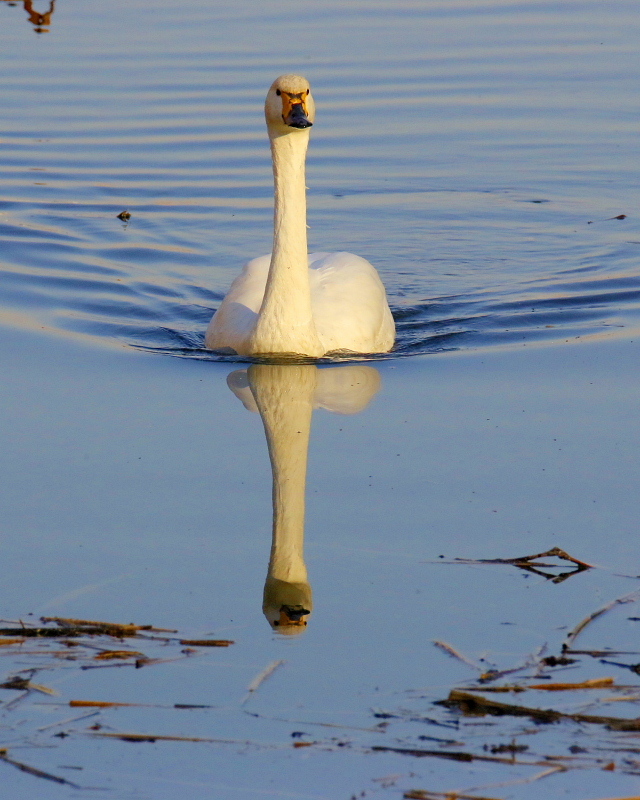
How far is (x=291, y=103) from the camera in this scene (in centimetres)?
870

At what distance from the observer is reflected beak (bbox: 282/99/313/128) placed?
853 cm

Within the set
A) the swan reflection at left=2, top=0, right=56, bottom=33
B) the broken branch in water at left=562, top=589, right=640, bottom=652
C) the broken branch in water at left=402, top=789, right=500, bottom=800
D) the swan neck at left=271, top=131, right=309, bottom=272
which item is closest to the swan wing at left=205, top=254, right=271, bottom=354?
the swan neck at left=271, top=131, right=309, bottom=272

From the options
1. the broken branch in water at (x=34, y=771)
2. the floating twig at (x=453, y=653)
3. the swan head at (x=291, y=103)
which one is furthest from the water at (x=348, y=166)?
the broken branch in water at (x=34, y=771)

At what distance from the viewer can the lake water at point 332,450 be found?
4.65 meters

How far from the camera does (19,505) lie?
6.89m

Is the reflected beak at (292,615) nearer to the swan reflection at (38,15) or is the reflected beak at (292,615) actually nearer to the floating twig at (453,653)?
the floating twig at (453,653)

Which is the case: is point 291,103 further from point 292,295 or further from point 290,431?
point 290,431

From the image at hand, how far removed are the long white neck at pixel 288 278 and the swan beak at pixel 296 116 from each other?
0.55 m

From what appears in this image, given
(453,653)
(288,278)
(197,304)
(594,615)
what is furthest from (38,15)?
(453,653)

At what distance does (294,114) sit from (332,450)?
2.23 meters

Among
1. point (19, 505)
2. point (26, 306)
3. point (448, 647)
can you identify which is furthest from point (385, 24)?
point (448, 647)

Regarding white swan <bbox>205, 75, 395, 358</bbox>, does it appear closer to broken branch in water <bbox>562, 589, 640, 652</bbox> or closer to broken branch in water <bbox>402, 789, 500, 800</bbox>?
Result: broken branch in water <bbox>562, 589, 640, 652</bbox>

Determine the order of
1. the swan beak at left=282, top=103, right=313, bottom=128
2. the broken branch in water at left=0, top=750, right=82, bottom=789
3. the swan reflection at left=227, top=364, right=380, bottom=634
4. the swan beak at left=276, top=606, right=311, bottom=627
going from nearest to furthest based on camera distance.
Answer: the broken branch in water at left=0, top=750, right=82, bottom=789 → the swan beak at left=276, top=606, right=311, bottom=627 → the swan reflection at left=227, top=364, right=380, bottom=634 → the swan beak at left=282, top=103, right=313, bottom=128

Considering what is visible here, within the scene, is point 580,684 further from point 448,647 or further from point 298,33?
point 298,33
